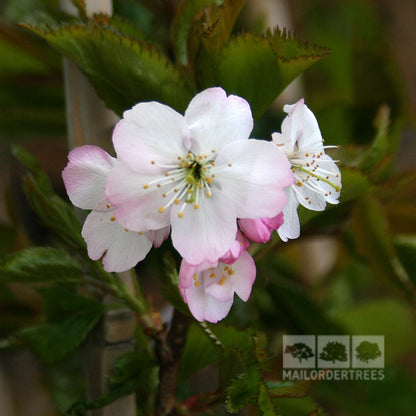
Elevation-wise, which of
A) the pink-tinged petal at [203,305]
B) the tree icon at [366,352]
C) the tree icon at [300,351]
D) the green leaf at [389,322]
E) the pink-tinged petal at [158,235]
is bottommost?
the green leaf at [389,322]

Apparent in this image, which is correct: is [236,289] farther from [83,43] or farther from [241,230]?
[83,43]

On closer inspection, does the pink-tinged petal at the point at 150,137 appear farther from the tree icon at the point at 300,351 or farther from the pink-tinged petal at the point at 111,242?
the tree icon at the point at 300,351

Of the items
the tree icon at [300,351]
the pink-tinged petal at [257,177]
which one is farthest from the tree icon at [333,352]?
the pink-tinged petal at [257,177]

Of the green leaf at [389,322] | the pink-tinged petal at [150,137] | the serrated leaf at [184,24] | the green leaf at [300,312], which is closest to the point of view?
the pink-tinged petal at [150,137]

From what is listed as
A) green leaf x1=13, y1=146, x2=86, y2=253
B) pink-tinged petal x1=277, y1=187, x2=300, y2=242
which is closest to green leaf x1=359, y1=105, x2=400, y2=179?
pink-tinged petal x1=277, y1=187, x2=300, y2=242

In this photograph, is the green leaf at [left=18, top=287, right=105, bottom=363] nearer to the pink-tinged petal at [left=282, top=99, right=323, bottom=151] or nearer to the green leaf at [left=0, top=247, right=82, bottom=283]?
the green leaf at [left=0, top=247, right=82, bottom=283]

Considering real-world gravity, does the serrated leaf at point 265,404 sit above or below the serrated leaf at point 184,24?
below

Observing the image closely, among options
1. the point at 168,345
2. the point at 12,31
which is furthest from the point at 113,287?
the point at 12,31
